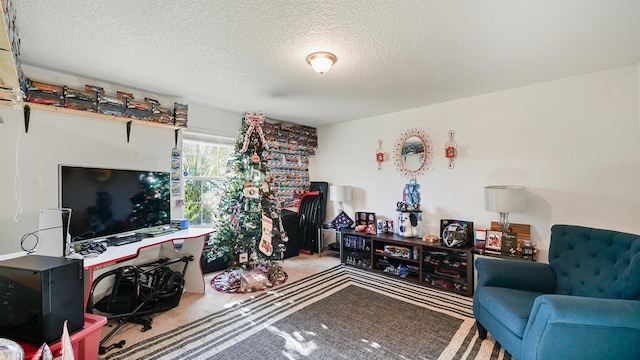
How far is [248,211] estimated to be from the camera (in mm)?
3547

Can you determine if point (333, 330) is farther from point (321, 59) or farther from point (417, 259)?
point (321, 59)

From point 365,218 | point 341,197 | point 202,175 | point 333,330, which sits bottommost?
point 333,330

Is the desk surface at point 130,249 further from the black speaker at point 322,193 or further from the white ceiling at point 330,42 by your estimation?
the black speaker at point 322,193

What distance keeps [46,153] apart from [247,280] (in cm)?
242

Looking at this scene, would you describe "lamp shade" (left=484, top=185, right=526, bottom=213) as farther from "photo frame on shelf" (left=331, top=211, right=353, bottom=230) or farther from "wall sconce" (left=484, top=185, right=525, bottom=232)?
"photo frame on shelf" (left=331, top=211, right=353, bottom=230)

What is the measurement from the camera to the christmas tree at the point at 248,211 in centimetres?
349

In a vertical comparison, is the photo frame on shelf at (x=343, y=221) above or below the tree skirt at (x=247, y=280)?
above

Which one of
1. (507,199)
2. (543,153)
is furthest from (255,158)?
(543,153)

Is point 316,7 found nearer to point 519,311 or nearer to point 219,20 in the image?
point 219,20

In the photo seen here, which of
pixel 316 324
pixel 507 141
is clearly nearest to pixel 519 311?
pixel 316 324

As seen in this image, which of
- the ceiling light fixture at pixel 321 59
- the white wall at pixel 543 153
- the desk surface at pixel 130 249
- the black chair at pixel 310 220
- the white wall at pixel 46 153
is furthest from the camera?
the black chair at pixel 310 220

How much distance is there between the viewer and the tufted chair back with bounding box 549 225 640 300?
5.99 ft

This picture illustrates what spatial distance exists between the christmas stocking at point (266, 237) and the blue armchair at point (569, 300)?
2348 millimetres

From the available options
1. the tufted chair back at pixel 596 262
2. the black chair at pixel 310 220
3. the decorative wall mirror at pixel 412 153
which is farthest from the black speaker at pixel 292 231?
the tufted chair back at pixel 596 262
